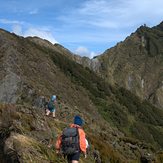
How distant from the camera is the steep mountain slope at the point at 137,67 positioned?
168 metres

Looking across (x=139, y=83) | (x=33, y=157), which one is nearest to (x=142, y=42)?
(x=139, y=83)

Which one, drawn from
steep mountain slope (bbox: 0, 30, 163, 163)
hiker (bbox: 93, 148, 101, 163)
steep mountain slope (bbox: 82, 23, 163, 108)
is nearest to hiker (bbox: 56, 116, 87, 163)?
steep mountain slope (bbox: 0, 30, 163, 163)

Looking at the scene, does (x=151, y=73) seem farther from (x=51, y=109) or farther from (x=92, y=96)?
(x=51, y=109)

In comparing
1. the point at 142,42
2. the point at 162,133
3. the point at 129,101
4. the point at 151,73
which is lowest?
the point at 162,133

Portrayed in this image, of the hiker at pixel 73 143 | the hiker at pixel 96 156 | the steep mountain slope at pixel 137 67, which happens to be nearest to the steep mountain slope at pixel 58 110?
the hiker at pixel 96 156

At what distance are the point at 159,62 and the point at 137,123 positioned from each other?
9160 cm

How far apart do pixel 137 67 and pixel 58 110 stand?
145 meters

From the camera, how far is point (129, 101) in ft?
364

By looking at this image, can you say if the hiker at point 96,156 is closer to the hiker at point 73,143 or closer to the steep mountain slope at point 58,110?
the steep mountain slope at point 58,110

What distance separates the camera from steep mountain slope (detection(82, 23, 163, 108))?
168m

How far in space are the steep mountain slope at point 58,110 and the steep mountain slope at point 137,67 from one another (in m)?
33.2

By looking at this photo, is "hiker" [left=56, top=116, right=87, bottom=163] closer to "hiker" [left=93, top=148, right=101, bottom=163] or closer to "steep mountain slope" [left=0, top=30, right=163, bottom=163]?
"steep mountain slope" [left=0, top=30, right=163, bottom=163]

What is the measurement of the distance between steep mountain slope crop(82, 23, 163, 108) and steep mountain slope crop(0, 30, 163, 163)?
109ft

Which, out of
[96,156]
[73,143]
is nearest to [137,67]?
[96,156]
